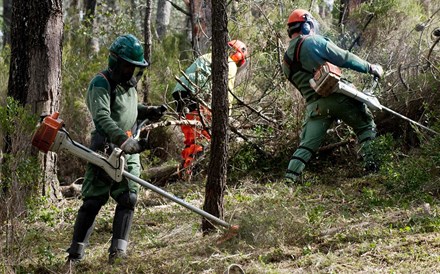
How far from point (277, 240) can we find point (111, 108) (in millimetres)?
1627

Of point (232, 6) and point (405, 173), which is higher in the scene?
point (232, 6)

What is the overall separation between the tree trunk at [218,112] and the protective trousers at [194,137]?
2.98 meters

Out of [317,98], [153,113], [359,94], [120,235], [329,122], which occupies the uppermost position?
[359,94]

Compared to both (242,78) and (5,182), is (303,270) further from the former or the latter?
(242,78)

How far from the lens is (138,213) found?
728 cm

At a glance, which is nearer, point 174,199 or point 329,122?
point 174,199

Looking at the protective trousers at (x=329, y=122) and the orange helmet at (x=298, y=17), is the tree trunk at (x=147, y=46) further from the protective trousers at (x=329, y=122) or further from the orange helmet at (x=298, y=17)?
the protective trousers at (x=329, y=122)

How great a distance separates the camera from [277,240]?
5195 mm

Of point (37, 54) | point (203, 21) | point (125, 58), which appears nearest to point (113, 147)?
point (125, 58)

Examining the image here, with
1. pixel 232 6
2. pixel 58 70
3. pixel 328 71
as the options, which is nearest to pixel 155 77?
pixel 232 6

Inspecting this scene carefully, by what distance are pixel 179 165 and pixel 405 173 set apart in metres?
3.12

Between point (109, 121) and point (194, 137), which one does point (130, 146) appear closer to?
point (109, 121)

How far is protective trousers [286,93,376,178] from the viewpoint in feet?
24.2

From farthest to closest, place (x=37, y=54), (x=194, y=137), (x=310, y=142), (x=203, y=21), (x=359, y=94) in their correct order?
(x=203, y=21)
(x=194, y=137)
(x=310, y=142)
(x=37, y=54)
(x=359, y=94)
